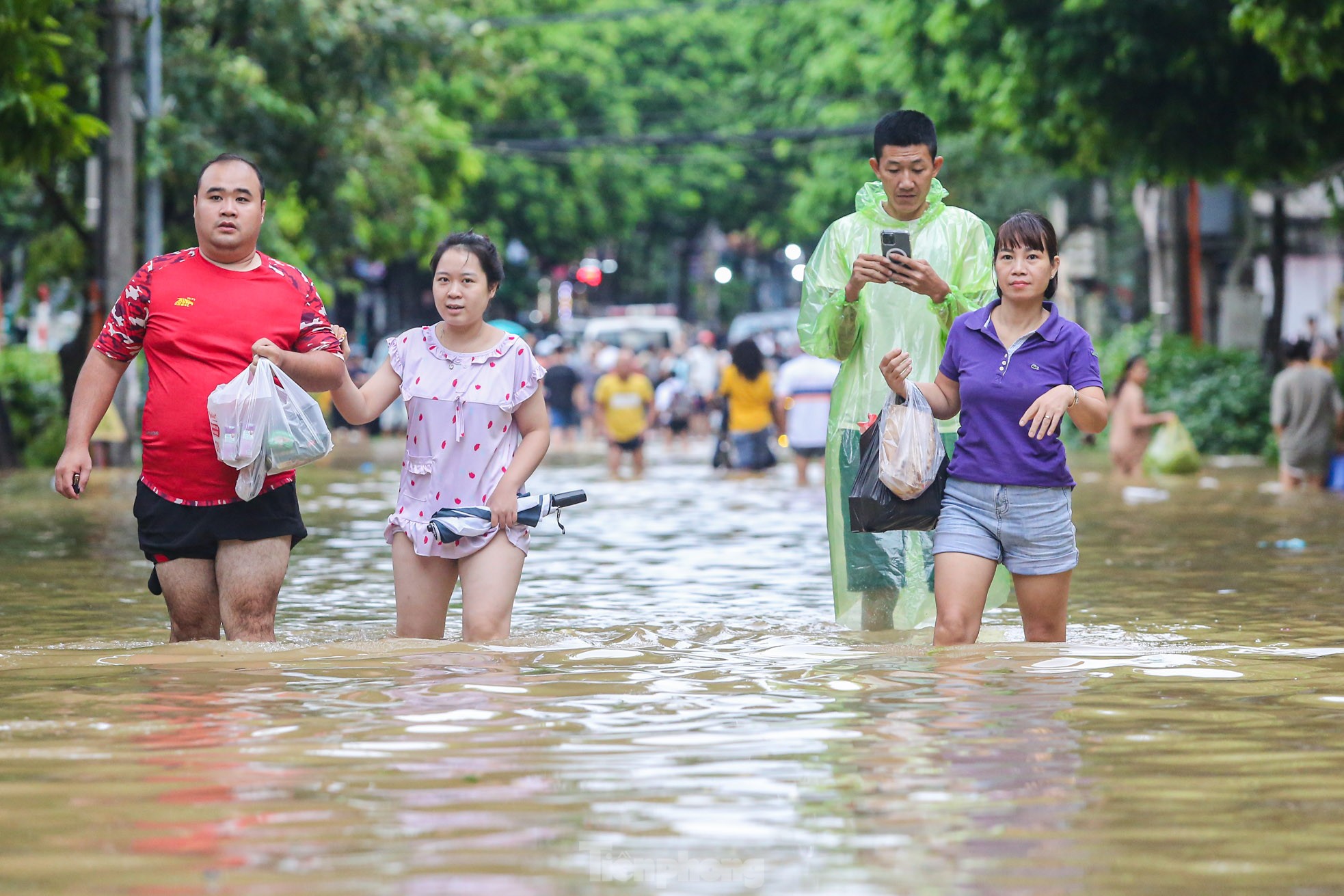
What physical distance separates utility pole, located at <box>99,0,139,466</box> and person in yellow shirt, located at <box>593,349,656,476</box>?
5841 millimetres

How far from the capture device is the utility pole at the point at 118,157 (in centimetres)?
2225

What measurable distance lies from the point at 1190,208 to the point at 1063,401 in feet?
89.8

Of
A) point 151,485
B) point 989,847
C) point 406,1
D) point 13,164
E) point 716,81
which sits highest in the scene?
point 716,81

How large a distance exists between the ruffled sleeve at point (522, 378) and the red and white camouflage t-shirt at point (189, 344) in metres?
0.70

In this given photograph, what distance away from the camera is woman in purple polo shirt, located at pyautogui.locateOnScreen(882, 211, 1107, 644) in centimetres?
683

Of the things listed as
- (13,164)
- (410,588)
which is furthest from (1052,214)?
(410,588)

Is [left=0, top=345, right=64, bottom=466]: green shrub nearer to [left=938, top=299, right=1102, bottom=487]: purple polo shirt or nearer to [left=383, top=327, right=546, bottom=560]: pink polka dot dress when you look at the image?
[left=383, top=327, right=546, bottom=560]: pink polka dot dress

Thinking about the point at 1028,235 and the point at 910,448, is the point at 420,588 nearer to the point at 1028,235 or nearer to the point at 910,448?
the point at 910,448

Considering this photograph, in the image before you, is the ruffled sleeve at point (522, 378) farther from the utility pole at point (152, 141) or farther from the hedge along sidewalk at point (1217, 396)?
the hedge along sidewalk at point (1217, 396)

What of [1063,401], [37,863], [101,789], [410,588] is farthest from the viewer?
[410,588]

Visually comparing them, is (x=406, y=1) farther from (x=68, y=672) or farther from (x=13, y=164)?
(x=68, y=672)

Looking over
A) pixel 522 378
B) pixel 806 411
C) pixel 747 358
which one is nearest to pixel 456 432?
pixel 522 378

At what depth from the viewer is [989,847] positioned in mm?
4422

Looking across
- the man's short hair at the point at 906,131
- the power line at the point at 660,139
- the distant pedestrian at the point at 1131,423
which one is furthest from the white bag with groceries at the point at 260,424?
the power line at the point at 660,139
